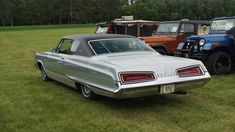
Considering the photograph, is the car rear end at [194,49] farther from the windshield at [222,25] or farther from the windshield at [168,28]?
the windshield at [168,28]

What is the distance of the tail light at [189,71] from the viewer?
21.6 ft

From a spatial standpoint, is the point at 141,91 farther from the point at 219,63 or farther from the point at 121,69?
the point at 219,63

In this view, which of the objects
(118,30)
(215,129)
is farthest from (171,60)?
(118,30)

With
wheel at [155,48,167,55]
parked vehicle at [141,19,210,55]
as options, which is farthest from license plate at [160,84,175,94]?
wheel at [155,48,167,55]

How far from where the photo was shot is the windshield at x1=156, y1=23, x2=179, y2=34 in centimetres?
1389

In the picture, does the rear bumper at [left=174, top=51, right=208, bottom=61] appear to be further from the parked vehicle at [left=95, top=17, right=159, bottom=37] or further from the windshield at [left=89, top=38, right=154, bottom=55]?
the parked vehicle at [left=95, top=17, right=159, bottom=37]

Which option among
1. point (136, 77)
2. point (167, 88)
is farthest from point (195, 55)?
point (136, 77)

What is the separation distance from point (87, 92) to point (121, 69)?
151 cm

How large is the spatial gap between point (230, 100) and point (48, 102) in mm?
3516

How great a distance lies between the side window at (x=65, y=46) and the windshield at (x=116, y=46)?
90 cm

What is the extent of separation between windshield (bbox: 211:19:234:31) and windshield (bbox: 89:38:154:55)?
4.18m

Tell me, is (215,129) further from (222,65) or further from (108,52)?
(222,65)

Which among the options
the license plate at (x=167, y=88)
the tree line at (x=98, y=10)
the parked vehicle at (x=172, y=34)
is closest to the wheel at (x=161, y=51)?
the parked vehicle at (x=172, y=34)

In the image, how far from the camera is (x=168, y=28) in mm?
14211
